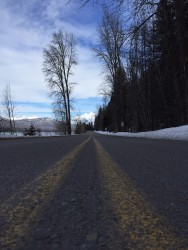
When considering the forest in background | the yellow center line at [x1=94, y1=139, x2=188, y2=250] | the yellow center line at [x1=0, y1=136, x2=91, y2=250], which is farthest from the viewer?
the forest in background

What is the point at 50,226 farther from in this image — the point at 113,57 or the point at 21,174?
the point at 113,57

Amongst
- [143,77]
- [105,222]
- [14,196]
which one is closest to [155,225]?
[105,222]

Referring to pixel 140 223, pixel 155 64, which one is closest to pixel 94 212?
pixel 140 223

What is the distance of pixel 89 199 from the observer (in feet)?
7.55

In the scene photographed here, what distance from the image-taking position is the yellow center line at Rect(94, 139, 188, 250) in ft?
4.46

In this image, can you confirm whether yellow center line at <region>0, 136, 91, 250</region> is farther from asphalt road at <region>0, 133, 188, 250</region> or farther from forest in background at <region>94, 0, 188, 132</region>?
forest in background at <region>94, 0, 188, 132</region>

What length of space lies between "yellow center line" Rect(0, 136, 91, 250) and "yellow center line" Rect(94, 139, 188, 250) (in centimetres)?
43

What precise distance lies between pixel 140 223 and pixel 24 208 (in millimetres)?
743

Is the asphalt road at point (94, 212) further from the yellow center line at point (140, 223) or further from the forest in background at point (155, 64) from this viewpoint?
the forest in background at point (155, 64)

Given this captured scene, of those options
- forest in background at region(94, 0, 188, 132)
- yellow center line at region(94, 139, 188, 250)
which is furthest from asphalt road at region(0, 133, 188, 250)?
forest in background at region(94, 0, 188, 132)

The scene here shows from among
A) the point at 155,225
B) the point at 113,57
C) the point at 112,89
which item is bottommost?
the point at 155,225

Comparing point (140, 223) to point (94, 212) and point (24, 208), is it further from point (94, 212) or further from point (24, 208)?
point (24, 208)

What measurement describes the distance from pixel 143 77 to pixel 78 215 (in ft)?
106

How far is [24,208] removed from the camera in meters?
2.03
